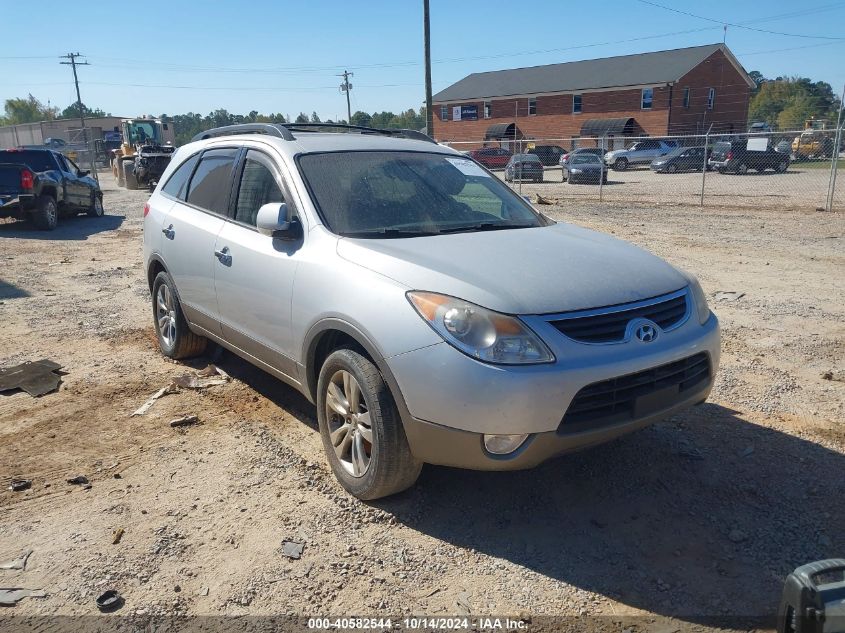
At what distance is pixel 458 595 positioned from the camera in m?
2.78

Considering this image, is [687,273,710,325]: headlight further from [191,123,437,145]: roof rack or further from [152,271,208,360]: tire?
[152,271,208,360]: tire

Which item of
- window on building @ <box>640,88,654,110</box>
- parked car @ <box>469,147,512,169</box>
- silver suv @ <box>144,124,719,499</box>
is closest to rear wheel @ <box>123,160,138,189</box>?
parked car @ <box>469,147,512,169</box>

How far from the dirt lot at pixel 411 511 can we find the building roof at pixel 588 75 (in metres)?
48.3

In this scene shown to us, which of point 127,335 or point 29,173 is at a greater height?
point 29,173

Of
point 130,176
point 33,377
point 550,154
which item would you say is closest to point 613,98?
point 550,154

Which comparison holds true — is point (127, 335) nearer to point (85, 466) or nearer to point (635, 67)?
point (85, 466)

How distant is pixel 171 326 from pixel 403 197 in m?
2.68

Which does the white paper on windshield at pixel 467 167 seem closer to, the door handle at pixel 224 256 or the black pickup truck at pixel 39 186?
the door handle at pixel 224 256

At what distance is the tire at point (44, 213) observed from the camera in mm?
14781

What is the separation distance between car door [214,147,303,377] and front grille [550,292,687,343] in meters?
1.58

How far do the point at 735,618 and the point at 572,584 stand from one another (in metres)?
0.62

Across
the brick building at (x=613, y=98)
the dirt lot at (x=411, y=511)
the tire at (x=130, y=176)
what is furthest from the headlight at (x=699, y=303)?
the brick building at (x=613, y=98)

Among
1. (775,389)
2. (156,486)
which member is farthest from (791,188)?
(156,486)

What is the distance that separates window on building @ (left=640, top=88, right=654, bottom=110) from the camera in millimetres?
47969
